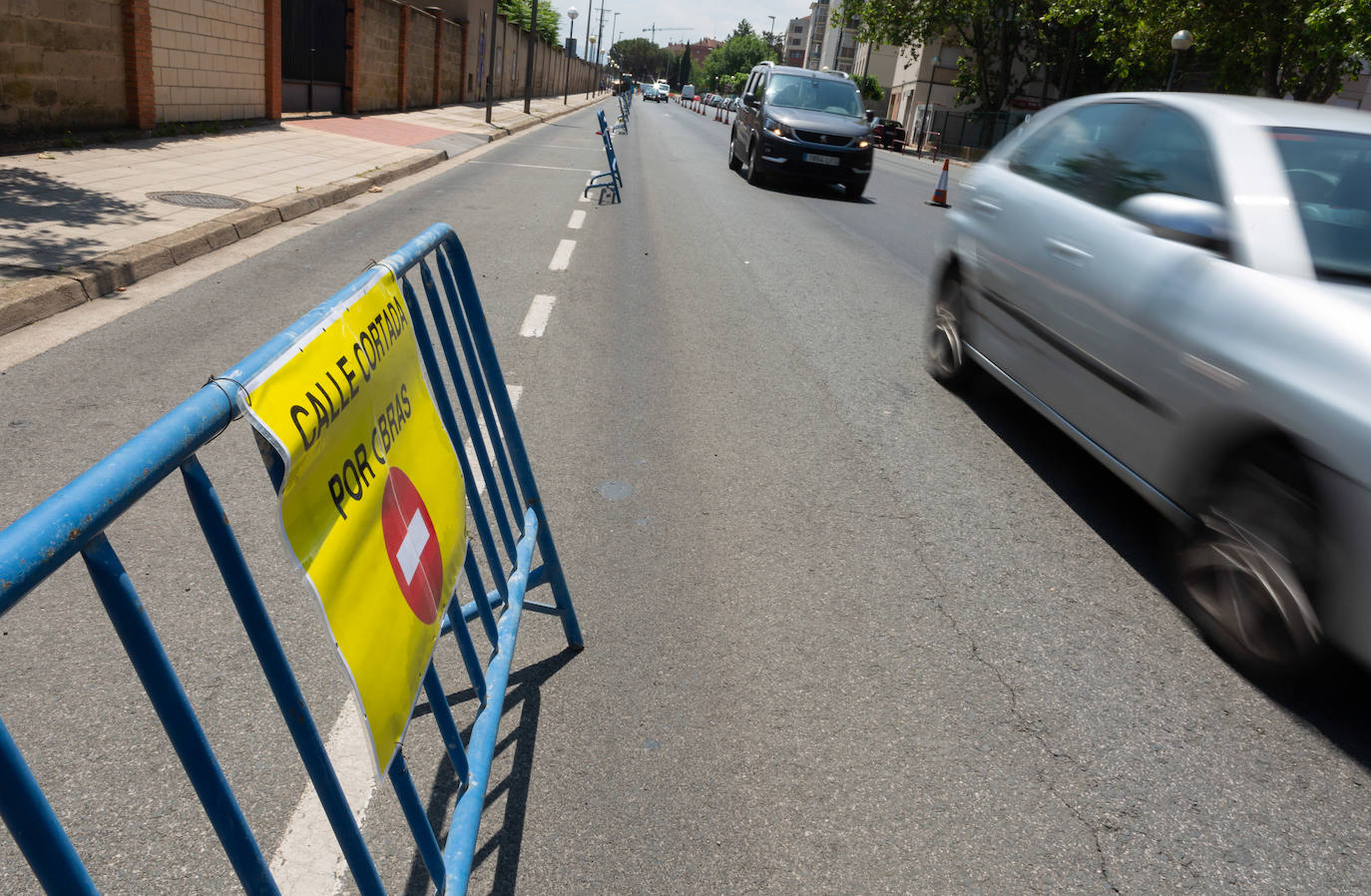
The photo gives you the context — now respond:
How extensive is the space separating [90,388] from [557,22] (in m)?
67.8

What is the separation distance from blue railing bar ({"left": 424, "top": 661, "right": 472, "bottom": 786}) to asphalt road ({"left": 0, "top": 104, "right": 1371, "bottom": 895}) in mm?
292

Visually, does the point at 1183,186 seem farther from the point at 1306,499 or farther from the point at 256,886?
the point at 256,886

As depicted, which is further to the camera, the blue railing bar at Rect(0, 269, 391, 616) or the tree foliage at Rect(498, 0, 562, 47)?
the tree foliage at Rect(498, 0, 562, 47)

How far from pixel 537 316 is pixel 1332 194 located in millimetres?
4908

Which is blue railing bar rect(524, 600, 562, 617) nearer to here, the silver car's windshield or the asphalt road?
the asphalt road

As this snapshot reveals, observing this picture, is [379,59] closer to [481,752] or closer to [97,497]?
[481,752]

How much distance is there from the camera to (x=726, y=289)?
8.66 meters

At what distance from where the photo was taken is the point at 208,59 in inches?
622

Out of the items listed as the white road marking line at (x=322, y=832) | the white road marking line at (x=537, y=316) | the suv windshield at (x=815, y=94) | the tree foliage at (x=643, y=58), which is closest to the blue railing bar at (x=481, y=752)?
the white road marking line at (x=322, y=832)

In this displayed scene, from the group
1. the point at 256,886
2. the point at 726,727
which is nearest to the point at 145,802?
the point at 256,886

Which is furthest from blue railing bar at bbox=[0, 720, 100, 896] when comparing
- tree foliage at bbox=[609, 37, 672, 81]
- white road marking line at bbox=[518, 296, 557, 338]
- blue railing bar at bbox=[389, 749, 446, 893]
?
tree foliage at bbox=[609, 37, 672, 81]

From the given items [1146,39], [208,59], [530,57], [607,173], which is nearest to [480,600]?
[607,173]

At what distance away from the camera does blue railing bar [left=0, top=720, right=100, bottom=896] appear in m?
0.95

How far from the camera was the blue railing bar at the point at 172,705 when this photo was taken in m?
1.14
